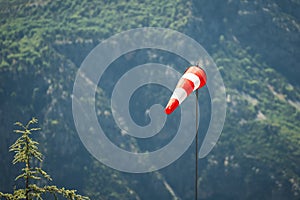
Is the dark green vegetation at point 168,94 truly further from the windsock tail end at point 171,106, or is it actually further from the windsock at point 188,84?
the windsock tail end at point 171,106

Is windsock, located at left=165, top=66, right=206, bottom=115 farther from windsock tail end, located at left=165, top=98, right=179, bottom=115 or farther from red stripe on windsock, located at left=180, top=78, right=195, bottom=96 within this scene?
windsock tail end, located at left=165, top=98, right=179, bottom=115

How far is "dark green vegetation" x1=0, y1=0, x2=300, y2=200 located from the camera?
83.8 meters

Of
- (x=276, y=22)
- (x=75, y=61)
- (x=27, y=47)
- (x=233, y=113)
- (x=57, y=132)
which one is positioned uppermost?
(x=27, y=47)

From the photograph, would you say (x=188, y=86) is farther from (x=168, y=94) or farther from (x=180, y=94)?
(x=168, y=94)

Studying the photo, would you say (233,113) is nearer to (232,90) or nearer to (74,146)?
(232,90)

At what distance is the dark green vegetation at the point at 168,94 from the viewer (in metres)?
83.8

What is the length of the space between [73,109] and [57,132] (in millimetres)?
4091

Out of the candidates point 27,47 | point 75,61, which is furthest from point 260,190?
point 27,47

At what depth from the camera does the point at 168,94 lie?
91625mm

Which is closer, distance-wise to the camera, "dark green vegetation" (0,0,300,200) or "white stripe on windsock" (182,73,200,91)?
"white stripe on windsock" (182,73,200,91)

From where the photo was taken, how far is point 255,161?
83.8 metres

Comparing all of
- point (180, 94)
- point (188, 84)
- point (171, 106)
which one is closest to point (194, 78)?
point (188, 84)

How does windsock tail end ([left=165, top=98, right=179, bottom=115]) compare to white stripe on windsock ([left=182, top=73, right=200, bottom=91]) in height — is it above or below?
below

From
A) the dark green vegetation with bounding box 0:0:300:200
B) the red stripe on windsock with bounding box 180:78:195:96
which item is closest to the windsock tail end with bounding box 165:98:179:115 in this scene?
the red stripe on windsock with bounding box 180:78:195:96
